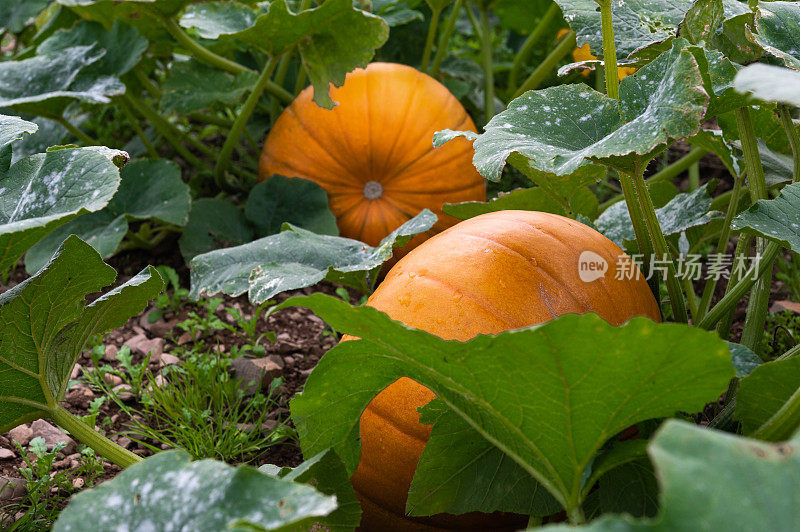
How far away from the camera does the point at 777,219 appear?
3.91 feet

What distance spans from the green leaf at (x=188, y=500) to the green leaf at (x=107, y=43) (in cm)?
161

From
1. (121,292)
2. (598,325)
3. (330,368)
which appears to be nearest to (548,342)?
(598,325)

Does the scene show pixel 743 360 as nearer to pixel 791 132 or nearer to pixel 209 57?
pixel 791 132

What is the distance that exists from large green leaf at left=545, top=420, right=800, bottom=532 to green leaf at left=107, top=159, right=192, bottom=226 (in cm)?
169

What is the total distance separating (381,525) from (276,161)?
132cm

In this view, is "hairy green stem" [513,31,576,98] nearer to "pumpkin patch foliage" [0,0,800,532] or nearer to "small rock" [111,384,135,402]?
"pumpkin patch foliage" [0,0,800,532]

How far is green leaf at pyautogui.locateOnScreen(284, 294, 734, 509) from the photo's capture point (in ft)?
2.80

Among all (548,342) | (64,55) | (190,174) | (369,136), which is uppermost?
(548,342)

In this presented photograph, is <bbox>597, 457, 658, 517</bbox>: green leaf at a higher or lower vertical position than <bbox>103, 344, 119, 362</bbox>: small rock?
higher

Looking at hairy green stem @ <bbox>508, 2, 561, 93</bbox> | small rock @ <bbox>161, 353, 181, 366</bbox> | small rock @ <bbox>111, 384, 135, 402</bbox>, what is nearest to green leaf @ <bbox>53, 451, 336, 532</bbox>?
small rock @ <bbox>111, 384, 135, 402</bbox>

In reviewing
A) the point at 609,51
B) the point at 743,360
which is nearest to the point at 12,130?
the point at 609,51

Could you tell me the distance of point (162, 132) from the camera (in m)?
2.56

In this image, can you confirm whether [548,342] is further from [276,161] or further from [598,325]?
[276,161]

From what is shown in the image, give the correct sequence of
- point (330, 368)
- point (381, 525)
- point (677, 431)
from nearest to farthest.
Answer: point (677, 431) → point (330, 368) → point (381, 525)
